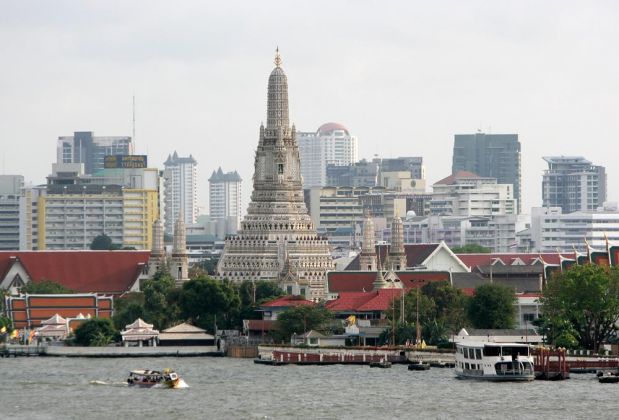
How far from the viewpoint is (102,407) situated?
365ft

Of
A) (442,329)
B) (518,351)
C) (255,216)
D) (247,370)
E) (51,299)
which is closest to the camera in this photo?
(518,351)

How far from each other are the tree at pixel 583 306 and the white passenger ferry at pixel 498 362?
38.6 feet

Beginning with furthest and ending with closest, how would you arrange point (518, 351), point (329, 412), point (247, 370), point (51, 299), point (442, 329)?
point (51, 299), point (442, 329), point (247, 370), point (518, 351), point (329, 412)

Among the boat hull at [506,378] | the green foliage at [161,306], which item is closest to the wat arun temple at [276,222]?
the green foliage at [161,306]

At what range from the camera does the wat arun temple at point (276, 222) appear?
193m

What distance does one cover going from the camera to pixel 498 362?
12331cm

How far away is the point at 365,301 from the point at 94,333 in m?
17.9

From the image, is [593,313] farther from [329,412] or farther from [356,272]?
[356,272]

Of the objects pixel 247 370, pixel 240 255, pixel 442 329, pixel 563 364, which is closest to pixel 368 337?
pixel 442 329

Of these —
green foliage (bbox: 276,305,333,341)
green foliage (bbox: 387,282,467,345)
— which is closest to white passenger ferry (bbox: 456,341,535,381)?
green foliage (bbox: 387,282,467,345)

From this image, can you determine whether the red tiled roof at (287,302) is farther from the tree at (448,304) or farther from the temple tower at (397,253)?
the temple tower at (397,253)

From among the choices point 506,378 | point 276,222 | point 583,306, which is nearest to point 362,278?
point 276,222

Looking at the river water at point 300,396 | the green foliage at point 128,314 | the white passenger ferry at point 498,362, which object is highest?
the green foliage at point 128,314

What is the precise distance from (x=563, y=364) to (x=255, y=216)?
74.9 meters
